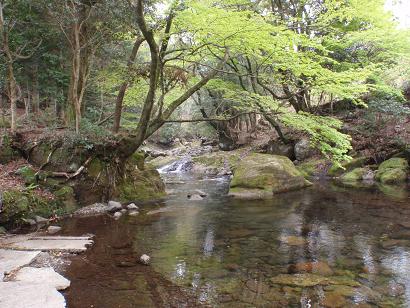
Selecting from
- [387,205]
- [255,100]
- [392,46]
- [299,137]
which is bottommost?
[387,205]

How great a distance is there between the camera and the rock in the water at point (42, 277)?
509cm

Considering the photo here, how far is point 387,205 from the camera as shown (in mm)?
11664

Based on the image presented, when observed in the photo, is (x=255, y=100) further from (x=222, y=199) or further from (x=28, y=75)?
(x=28, y=75)

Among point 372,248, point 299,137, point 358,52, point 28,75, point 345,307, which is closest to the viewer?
point 345,307

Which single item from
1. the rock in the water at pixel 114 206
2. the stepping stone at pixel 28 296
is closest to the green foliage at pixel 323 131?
the rock in the water at pixel 114 206

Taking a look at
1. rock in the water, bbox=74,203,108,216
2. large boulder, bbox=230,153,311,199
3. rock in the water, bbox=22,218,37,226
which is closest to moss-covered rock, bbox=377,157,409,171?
large boulder, bbox=230,153,311,199

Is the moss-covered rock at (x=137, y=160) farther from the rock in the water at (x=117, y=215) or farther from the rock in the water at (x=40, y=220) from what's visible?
the rock in the water at (x=40, y=220)

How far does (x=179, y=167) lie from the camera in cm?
2636

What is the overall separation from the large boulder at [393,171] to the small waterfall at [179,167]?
12709 millimetres

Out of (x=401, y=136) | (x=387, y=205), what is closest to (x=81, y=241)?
(x=387, y=205)

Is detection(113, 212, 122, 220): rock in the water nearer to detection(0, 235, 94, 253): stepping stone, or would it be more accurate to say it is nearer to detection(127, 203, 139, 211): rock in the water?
detection(127, 203, 139, 211): rock in the water

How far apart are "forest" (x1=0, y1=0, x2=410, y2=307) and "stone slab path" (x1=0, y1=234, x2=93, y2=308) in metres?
0.04

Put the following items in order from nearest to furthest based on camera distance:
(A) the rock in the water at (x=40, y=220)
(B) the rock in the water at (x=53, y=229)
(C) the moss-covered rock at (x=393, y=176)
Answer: (B) the rock in the water at (x=53, y=229) < (A) the rock in the water at (x=40, y=220) < (C) the moss-covered rock at (x=393, y=176)

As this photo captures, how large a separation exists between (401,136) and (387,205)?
28.1 ft
